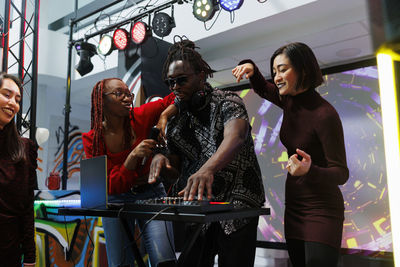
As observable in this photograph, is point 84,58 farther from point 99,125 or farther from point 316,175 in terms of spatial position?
point 316,175

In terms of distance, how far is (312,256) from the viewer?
1463 millimetres

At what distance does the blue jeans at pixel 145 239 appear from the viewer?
5.49 feet

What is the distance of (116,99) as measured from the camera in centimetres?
203

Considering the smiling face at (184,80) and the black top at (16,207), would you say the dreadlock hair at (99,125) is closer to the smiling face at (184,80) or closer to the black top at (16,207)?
the black top at (16,207)

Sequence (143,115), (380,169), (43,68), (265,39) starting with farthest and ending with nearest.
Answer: (43,68) < (265,39) < (380,169) < (143,115)

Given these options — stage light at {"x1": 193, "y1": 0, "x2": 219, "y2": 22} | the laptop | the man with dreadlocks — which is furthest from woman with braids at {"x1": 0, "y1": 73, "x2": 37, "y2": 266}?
stage light at {"x1": 193, "y1": 0, "x2": 219, "y2": 22}

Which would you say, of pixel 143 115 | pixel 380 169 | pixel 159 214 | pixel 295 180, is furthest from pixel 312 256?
pixel 380 169

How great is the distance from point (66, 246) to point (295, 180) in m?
2.39

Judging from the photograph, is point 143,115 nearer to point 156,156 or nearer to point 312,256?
point 156,156

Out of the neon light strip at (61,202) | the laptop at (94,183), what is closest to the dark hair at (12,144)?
the laptop at (94,183)

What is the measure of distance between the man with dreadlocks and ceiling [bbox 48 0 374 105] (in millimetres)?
3293

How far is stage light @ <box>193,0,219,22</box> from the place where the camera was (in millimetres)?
4604

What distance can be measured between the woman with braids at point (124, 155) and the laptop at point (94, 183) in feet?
0.49

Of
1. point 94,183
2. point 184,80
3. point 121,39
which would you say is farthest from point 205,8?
point 94,183
